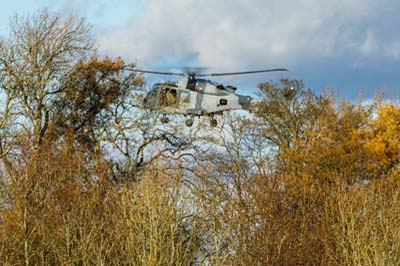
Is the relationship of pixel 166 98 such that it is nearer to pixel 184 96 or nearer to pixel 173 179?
pixel 184 96

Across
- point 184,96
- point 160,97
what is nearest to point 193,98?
point 184,96

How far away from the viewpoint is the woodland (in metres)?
21.1

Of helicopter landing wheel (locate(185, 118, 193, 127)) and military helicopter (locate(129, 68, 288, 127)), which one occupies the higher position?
military helicopter (locate(129, 68, 288, 127))

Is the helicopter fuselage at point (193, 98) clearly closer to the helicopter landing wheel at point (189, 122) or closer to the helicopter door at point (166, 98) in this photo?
the helicopter door at point (166, 98)

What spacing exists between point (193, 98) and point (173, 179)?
1747 centimetres

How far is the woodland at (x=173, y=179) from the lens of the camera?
21078mm

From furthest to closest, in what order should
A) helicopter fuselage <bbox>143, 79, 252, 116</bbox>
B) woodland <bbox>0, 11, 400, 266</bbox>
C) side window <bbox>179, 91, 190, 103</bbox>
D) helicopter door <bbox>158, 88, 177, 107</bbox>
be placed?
side window <bbox>179, 91, 190, 103</bbox>, helicopter door <bbox>158, 88, 177, 107</bbox>, helicopter fuselage <bbox>143, 79, 252, 116</bbox>, woodland <bbox>0, 11, 400, 266</bbox>

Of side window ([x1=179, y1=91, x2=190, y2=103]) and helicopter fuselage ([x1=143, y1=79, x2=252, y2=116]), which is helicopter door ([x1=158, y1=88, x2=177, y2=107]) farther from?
side window ([x1=179, y1=91, x2=190, y2=103])

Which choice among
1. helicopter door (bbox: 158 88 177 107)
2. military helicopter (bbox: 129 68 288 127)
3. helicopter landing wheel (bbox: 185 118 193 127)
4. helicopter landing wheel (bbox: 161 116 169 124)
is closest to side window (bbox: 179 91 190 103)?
military helicopter (bbox: 129 68 288 127)

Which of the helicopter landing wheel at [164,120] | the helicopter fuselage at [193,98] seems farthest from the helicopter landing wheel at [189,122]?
the helicopter landing wheel at [164,120]

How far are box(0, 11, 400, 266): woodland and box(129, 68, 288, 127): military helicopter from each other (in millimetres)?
587

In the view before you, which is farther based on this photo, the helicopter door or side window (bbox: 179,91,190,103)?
side window (bbox: 179,91,190,103)

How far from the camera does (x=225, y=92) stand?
39.3m

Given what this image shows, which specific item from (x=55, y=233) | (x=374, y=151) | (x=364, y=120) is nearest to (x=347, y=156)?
(x=374, y=151)
